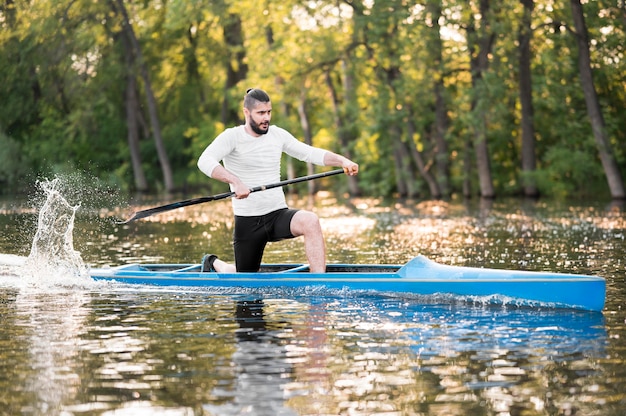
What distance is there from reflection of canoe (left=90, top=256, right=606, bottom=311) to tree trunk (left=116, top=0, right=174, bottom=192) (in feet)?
123

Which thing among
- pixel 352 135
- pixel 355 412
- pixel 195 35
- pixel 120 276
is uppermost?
pixel 195 35

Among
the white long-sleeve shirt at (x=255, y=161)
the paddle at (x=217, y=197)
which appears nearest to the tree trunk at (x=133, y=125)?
the paddle at (x=217, y=197)

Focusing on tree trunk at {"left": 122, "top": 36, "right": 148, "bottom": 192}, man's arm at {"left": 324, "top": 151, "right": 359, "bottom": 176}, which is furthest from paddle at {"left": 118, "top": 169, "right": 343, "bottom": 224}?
tree trunk at {"left": 122, "top": 36, "right": 148, "bottom": 192}

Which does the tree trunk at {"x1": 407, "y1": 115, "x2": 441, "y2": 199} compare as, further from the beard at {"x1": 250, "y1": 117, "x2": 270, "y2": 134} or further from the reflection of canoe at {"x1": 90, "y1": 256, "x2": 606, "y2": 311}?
the beard at {"x1": 250, "y1": 117, "x2": 270, "y2": 134}

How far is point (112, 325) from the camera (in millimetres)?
9789

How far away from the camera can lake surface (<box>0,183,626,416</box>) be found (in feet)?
22.0

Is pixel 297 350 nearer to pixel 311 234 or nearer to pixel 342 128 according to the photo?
pixel 311 234

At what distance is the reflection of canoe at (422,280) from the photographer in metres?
10.3

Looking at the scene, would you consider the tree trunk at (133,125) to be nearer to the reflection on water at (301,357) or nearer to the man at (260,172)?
the man at (260,172)

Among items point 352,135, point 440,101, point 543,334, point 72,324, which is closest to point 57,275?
point 72,324

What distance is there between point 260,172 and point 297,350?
Result: 11.1ft


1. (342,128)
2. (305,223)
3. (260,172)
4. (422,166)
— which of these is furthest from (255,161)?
(342,128)

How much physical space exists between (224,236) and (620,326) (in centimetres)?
1379

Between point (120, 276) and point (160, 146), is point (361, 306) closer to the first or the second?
Answer: point (120, 276)
